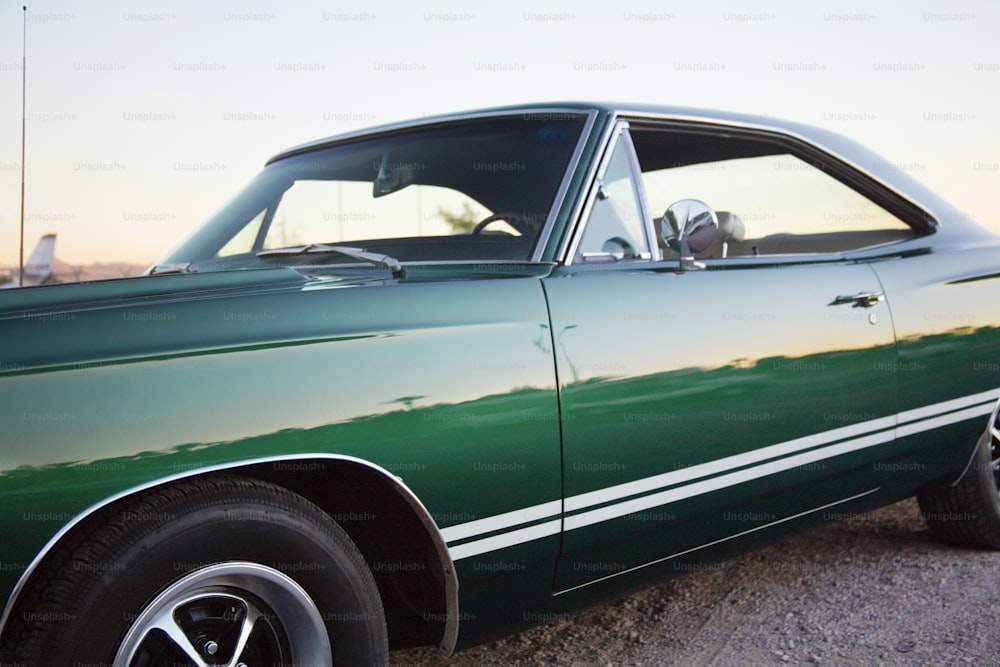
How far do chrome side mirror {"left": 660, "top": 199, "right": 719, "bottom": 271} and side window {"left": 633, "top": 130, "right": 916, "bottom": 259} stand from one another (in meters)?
0.53

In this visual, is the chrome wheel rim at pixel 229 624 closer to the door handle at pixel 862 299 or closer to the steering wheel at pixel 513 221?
the steering wheel at pixel 513 221

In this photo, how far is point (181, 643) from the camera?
67.6 inches

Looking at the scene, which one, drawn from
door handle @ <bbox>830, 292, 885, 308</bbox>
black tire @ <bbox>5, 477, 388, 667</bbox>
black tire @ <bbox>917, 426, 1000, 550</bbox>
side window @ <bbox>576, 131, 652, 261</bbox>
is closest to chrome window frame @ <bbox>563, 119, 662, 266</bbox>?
side window @ <bbox>576, 131, 652, 261</bbox>

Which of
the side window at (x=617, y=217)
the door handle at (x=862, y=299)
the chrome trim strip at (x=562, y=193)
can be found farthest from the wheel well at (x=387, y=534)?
the door handle at (x=862, y=299)

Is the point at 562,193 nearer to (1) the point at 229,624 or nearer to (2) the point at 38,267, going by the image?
(1) the point at 229,624

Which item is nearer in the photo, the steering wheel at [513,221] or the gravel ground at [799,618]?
the steering wheel at [513,221]

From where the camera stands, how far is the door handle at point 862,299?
296 cm

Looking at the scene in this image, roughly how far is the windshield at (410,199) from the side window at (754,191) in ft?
1.90

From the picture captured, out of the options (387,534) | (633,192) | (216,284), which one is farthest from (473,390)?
(633,192)

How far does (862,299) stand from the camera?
9.91ft

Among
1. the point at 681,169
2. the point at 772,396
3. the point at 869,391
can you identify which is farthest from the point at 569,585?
the point at 681,169

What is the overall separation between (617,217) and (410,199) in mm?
644

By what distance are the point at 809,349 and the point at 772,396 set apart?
222 mm

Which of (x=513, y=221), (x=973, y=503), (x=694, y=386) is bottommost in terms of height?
(x=973, y=503)
